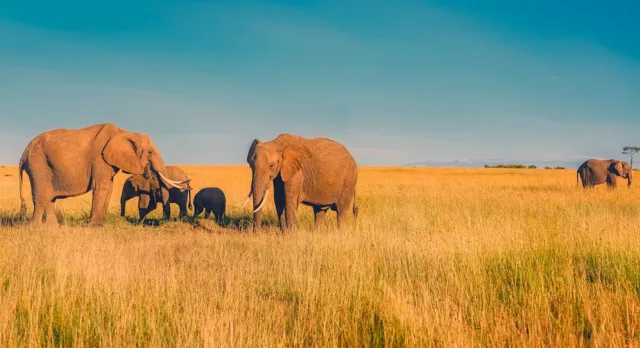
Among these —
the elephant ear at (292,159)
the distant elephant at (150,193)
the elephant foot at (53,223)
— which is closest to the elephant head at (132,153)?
the distant elephant at (150,193)

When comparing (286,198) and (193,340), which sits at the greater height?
(286,198)

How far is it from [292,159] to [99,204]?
4.62m

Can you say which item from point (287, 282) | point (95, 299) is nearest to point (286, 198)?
point (287, 282)

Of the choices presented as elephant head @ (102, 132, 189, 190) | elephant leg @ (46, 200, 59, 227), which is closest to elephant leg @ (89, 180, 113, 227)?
elephant head @ (102, 132, 189, 190)

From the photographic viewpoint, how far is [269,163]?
10.2 m

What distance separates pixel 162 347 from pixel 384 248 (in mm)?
4524

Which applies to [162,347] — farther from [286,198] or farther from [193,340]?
[286,198]

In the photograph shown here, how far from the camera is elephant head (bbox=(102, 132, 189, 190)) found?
37.2 ft

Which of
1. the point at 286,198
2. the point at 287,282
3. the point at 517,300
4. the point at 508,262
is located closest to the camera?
the point at 517,300

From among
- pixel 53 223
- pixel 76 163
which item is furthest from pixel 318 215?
pixel 53 223

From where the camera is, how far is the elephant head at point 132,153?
446 inches

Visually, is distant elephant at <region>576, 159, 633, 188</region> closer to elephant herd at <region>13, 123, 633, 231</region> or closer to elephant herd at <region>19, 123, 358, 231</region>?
elephant herd at <region>13, 123, 633, 231</region>

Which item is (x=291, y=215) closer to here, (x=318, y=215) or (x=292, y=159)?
(x=292, y=159)

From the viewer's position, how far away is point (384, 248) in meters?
7.88
